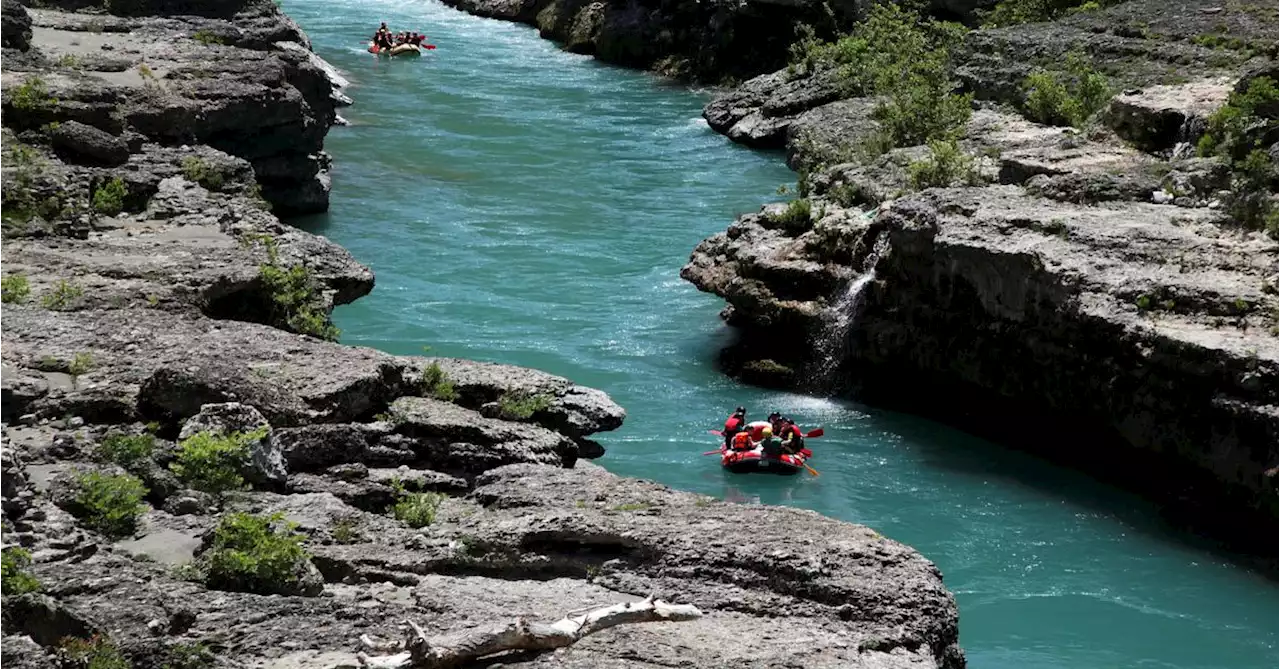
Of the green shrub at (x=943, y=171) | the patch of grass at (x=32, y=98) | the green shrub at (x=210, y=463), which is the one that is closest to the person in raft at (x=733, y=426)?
the green shrub at (x=943, y=171)

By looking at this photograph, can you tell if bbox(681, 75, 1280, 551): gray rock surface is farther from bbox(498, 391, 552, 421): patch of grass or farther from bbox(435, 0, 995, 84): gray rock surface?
bbox(435, 0, 995, 84): gray rock surface

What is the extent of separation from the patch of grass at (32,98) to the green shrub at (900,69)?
45.2 feet

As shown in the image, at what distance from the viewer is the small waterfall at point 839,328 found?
933 inches

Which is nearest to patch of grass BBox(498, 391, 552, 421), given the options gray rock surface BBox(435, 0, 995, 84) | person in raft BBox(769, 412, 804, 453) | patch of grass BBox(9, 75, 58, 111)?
person in raft BBox(769, 412, 804, 453)

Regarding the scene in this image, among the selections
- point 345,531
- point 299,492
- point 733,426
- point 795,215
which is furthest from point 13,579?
point 795,215

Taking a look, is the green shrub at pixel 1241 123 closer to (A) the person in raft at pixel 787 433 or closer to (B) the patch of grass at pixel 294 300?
(A) the person in raft at pixel 787 433

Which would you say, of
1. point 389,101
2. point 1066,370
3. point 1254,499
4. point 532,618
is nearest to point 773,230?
point 1066,370

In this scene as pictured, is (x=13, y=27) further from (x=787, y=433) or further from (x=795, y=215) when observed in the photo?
(x=787, y=433)

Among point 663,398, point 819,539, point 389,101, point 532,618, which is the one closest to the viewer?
point 532,618

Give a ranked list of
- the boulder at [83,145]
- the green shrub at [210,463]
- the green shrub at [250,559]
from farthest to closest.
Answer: the boulder at [83,145] → the green shrub at [210,463] → the green shrub at [250,559]

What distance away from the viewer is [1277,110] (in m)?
23.5

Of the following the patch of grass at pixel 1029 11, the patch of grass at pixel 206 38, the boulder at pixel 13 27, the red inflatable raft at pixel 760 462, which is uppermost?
the patch of grass at pixel 1029 11

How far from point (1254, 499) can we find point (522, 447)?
9145 millimetres

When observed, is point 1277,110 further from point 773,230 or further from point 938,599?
point 938,599
